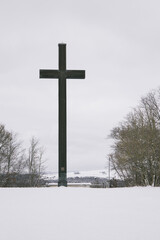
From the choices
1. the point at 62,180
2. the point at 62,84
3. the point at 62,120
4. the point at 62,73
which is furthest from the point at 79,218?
the point at 62,73

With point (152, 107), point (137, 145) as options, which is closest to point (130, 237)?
point (137, 145)

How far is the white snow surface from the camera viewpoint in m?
3.25

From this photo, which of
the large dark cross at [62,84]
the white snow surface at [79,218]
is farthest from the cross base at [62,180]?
the white snow surface at [79,218]

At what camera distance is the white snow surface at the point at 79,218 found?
3.25 metres

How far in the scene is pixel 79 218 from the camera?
4031 mm

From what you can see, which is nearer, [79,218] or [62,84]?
[79,218]

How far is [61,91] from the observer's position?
915 centimetres

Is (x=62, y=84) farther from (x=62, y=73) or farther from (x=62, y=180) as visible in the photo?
(x=62, y=180)

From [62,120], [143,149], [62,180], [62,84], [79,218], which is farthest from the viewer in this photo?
[143,149]

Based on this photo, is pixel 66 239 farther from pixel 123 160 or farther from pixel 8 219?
pixel 123 160

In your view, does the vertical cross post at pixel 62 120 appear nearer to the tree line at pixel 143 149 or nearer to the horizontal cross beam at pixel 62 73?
the horizontal cross beam at pixel 62 73

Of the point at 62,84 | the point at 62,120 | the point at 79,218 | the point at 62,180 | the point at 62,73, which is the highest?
the point at 62,73

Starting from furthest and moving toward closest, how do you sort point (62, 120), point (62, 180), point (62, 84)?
point (62, 84)
point (62, 120)
point (62, 180)

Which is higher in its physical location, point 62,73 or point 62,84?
point 62,73
